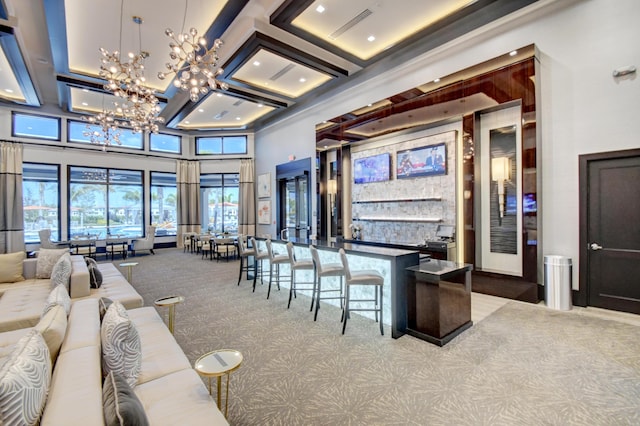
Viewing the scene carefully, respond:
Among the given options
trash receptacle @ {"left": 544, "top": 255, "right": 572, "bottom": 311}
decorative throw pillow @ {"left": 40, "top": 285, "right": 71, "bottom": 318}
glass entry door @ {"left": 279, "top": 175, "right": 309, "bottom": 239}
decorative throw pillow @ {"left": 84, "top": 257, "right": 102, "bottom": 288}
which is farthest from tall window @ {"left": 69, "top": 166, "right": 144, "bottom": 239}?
trash receptacle @ {"left": 544, "top": 255, "right": 572, "bottom": 311}

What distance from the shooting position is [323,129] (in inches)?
312

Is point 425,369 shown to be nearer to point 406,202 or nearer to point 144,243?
point 406,202

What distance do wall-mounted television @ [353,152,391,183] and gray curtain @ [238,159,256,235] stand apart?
Answer: 533 cm

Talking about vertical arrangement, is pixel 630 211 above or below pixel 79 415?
above

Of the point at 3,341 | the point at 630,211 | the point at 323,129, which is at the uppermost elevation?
the point at 323,129

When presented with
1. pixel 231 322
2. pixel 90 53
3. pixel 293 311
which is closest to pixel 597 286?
pixel 293 311

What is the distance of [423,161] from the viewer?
20.2 feet

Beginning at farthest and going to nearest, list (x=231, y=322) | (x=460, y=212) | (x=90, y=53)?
(x=90, y=53) → (x=460, y=212) → (x=231, y=322)

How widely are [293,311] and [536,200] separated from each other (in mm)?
3973

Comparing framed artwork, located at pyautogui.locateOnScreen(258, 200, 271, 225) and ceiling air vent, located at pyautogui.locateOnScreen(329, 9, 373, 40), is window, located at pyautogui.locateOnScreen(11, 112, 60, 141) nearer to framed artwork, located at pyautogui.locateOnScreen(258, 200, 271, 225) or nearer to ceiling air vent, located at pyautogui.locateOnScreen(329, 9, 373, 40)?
framed artwork, located at pyautogui.locateOnScreen(258, 200, 271, 225)

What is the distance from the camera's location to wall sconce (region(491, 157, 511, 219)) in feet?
16.5

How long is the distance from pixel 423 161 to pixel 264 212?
261 inches

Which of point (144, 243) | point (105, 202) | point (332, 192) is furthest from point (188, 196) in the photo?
point (332, 192)

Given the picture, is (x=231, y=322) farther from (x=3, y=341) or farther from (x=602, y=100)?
(x=602, y=100)
